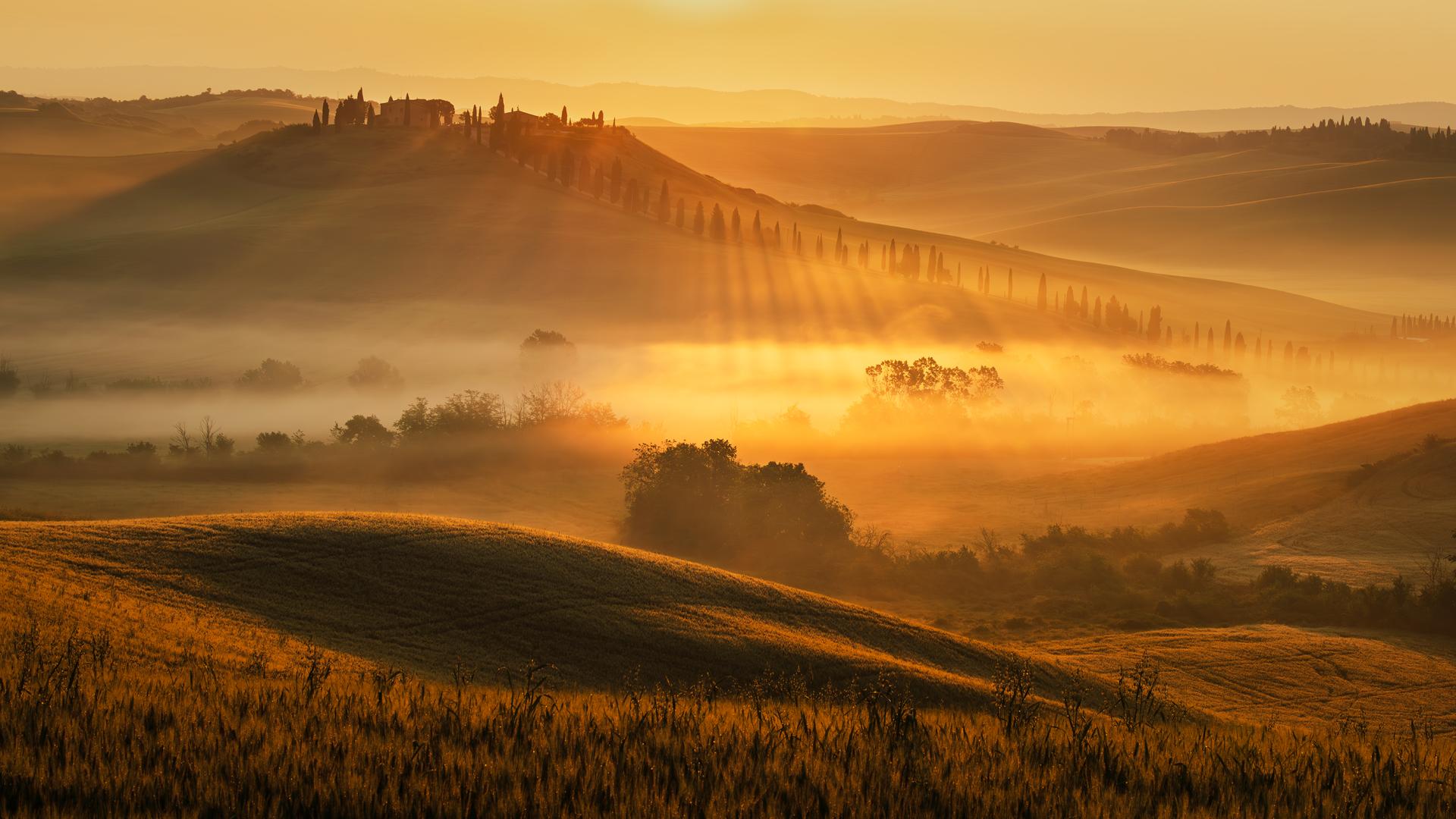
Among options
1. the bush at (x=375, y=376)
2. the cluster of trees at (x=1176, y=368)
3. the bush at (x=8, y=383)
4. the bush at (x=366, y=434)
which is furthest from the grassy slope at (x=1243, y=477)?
the bush at (x=8, y=383)

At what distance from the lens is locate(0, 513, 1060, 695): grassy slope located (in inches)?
1207

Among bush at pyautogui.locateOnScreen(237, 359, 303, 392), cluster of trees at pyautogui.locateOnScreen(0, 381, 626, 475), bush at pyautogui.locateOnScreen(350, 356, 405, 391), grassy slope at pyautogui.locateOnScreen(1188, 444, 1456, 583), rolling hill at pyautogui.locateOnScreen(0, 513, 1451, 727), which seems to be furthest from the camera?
bush at pyautogui.locateOnScreen(350, 356, 405, 391)

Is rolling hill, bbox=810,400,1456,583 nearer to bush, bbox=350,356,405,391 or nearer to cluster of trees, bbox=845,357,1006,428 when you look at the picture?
cluster of trees, bbox=845,357,1006,428

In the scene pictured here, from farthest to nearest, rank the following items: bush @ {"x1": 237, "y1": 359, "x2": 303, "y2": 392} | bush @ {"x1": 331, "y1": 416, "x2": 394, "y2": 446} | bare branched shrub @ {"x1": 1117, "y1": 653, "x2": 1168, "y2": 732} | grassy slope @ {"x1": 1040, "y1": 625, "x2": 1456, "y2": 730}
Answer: bush @ {"x1": 237, "y1": 359, "x2": 303, "y2": 392} < bush @ {"x1": 331, "y1": 416, "x2": 394, "y2": 446} < grassy slope @ {"x1": 1040, "y1": 625, "x2": 1456, "y2": 730} < bare branched shrub @ {"x1": 1117, "y1": 653, "x2": 1168, "y2": 732}

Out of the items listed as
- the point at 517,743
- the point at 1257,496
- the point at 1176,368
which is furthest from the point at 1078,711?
the point at 1176,368

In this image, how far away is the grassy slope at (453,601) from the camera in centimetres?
3066

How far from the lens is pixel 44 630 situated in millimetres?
23406

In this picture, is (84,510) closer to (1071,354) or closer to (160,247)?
(160,247)

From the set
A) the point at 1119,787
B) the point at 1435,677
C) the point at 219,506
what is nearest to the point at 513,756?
the point at 1119,787

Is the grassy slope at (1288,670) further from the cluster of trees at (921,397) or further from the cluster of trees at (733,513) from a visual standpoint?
the cluster of trees at (921,397)

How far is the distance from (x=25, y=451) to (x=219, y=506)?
93.6ft

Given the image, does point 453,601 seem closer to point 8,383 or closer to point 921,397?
point 921,397

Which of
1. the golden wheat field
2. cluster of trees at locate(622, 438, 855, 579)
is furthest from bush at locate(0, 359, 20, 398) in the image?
cluster of trees at locate(622, 438, 855, 579)

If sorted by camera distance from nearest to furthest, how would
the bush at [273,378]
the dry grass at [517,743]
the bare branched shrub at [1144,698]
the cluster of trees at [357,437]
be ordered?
the dry grass at [517,743]
the bare branched shrub at [1144,698]
the cluster of trees at [357,437]
the bush at [273,378]
